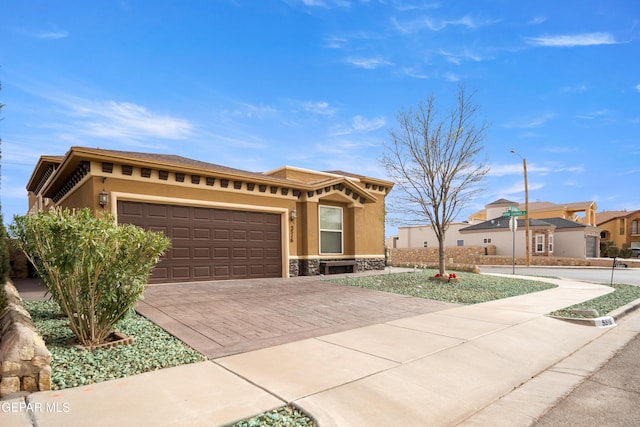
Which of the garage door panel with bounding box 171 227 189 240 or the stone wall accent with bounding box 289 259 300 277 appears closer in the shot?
the garage door panel with bounding box 171 227 189 240

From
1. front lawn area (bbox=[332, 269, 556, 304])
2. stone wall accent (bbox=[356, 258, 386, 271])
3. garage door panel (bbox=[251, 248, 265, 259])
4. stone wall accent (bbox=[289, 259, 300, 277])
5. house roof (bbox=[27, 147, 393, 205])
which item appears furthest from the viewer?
stone wall accent (bbox=[356, 258, 386, 271])

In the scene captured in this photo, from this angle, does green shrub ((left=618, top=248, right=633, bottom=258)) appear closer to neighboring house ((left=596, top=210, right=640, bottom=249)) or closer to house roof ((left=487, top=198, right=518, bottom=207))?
neighboring house ((left=596, top=210, right=640, bottom=249))

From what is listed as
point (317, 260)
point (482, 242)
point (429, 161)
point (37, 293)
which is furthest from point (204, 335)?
point (482, 242)

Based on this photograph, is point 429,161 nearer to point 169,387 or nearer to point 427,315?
point 427,315

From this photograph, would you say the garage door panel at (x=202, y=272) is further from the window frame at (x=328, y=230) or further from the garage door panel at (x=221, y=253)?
the window frame at (x=328, y=230)

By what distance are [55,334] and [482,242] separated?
121ft

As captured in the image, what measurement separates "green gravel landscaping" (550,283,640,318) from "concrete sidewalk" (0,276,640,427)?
6.52ft

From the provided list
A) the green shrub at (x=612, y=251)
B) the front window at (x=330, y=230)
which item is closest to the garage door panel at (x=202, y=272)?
the front window at (x=330, y=230)

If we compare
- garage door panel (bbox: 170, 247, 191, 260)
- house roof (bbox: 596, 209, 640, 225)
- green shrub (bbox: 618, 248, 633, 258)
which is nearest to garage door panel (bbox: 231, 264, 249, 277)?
garage door panel (bbox: 170, 247, 191, 260)

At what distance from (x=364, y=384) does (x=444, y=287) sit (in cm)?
874
